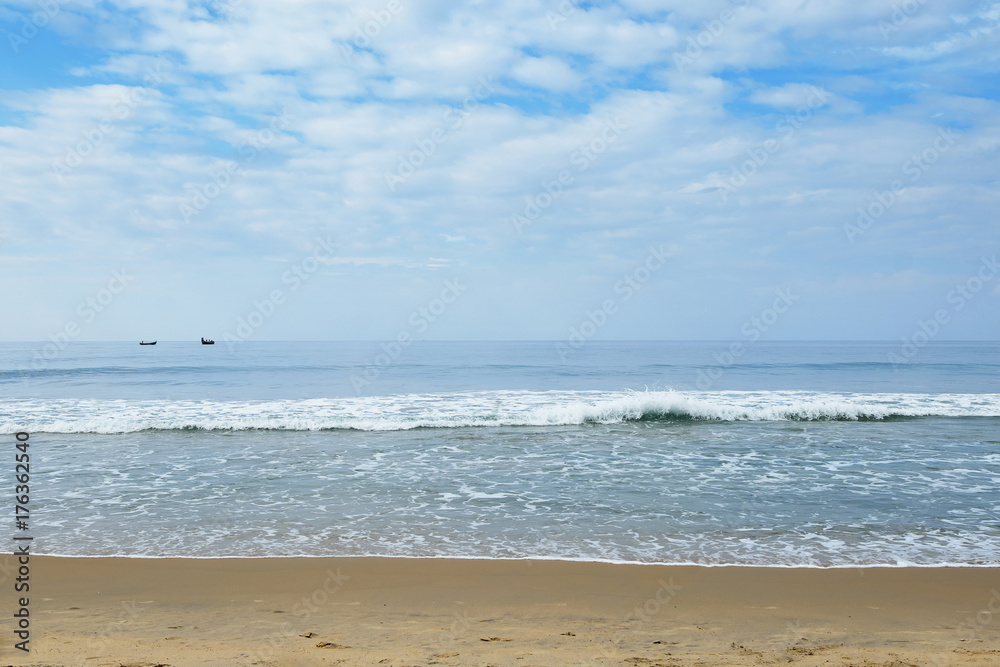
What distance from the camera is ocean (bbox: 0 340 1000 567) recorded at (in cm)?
716

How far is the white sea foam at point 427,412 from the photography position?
A: 17344 mm

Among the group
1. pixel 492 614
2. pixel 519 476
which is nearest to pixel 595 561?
pixel 492 614

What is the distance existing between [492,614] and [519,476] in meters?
5.82

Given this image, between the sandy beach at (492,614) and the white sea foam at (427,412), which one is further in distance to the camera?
the white sea foam at (427,412)

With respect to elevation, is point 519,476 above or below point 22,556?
below

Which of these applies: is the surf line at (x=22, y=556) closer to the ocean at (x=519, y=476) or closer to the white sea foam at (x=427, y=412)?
the ocean at (x=519, y=476)

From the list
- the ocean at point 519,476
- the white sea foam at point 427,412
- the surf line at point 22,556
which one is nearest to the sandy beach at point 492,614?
the surf line at point 22,556

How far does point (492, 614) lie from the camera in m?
5.16

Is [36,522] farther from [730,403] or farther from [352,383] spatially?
[352,383]

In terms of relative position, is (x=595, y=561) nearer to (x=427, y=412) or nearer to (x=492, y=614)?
(x=492, y=614)

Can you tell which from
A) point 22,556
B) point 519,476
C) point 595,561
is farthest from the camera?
point 519,476

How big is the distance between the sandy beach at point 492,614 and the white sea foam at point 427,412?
36.2 feet

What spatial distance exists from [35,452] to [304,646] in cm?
1290

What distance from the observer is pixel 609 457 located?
12766mm
